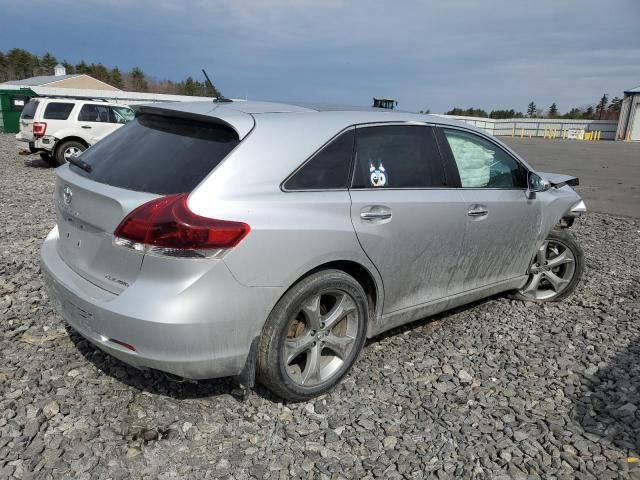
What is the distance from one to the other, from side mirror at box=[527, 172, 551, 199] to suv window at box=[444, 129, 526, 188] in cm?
5

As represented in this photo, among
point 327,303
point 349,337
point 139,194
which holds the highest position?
point 139,194

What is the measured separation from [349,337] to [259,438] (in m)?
0.79

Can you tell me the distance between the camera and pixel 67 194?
298cm

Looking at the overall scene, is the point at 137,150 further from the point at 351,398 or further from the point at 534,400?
the point at 534,400

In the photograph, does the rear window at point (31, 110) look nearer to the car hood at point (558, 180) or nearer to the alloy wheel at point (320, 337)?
the car hood at point (558, 180)

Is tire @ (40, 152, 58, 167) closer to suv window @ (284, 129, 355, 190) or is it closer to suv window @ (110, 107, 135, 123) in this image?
suv window @ (110, 107, 135, 123)

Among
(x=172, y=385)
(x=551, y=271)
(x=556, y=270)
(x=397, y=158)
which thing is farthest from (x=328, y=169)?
(x=556, y=270)

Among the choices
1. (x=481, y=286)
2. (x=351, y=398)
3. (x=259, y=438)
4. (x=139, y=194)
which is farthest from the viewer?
(x=481, y=286)

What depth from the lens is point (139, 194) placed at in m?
2.56

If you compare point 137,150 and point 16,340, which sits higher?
point 137,150

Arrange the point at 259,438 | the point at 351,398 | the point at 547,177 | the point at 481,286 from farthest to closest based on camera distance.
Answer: the point at 547,177 < the point at 481,286 < the point at 351,398 < the point at 259,438

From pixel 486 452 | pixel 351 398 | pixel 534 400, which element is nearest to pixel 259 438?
pixel 351 398

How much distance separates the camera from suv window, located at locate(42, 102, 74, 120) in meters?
13.7

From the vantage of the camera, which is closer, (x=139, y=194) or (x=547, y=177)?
(x=139, y=194)
